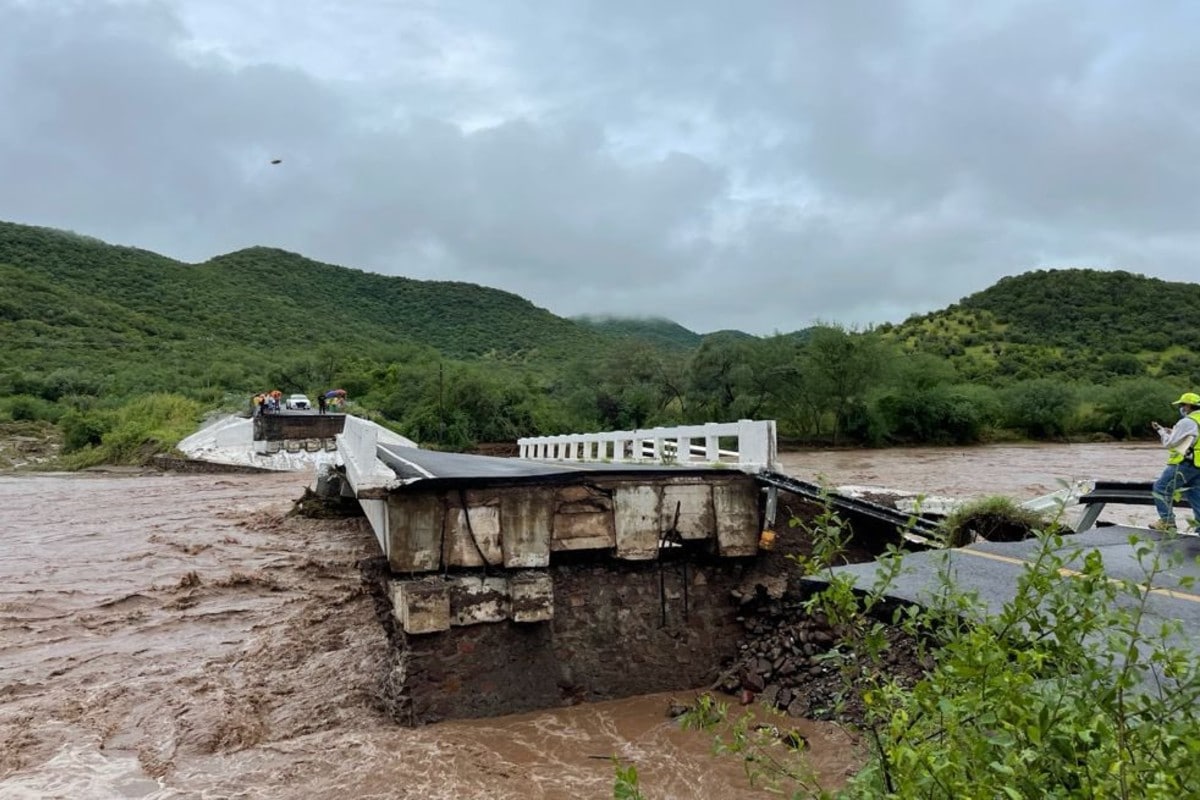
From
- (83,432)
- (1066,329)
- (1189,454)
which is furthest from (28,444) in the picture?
(1066,329)

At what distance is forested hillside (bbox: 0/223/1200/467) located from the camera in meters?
50.9

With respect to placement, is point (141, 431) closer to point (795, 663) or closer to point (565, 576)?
point (565, 576)

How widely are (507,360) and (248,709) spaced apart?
101 metres

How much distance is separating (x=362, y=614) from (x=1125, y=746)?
9.75 meters

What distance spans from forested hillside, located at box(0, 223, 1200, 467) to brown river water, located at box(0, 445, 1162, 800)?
110 ft

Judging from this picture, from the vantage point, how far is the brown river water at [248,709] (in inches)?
227

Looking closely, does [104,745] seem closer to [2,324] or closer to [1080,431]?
[1080,431]

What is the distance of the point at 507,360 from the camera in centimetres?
10750

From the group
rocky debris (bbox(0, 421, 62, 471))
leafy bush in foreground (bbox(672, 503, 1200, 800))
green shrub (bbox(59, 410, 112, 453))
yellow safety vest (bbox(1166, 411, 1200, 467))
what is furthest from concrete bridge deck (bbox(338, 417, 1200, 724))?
green shrub (bbox(59, 410, 112, 453))

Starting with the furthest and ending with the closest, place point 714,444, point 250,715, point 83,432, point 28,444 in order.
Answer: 1. point 28,444
2. point 83,432
3. point 714,444
4. point 250,715

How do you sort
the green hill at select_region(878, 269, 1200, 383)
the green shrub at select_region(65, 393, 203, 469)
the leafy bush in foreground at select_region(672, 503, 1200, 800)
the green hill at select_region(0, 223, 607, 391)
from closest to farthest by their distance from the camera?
1. the leafy bush in foreground at select_region(672, 503, 1200, 800)
2. the green shrub at select_region(65, 393, 203, 469)
3. the green hill at select_region(878, 269, 1200, 383)
4. the green hill at select_region(0, 223, 607, 391)

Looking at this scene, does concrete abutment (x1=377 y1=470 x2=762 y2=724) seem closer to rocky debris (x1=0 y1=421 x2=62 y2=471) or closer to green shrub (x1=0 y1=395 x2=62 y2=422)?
rocky debris (x1=0 y1=421 x2=62 y2=471)

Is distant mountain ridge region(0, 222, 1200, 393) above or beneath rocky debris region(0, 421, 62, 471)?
above

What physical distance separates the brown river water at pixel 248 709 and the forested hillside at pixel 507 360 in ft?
110
